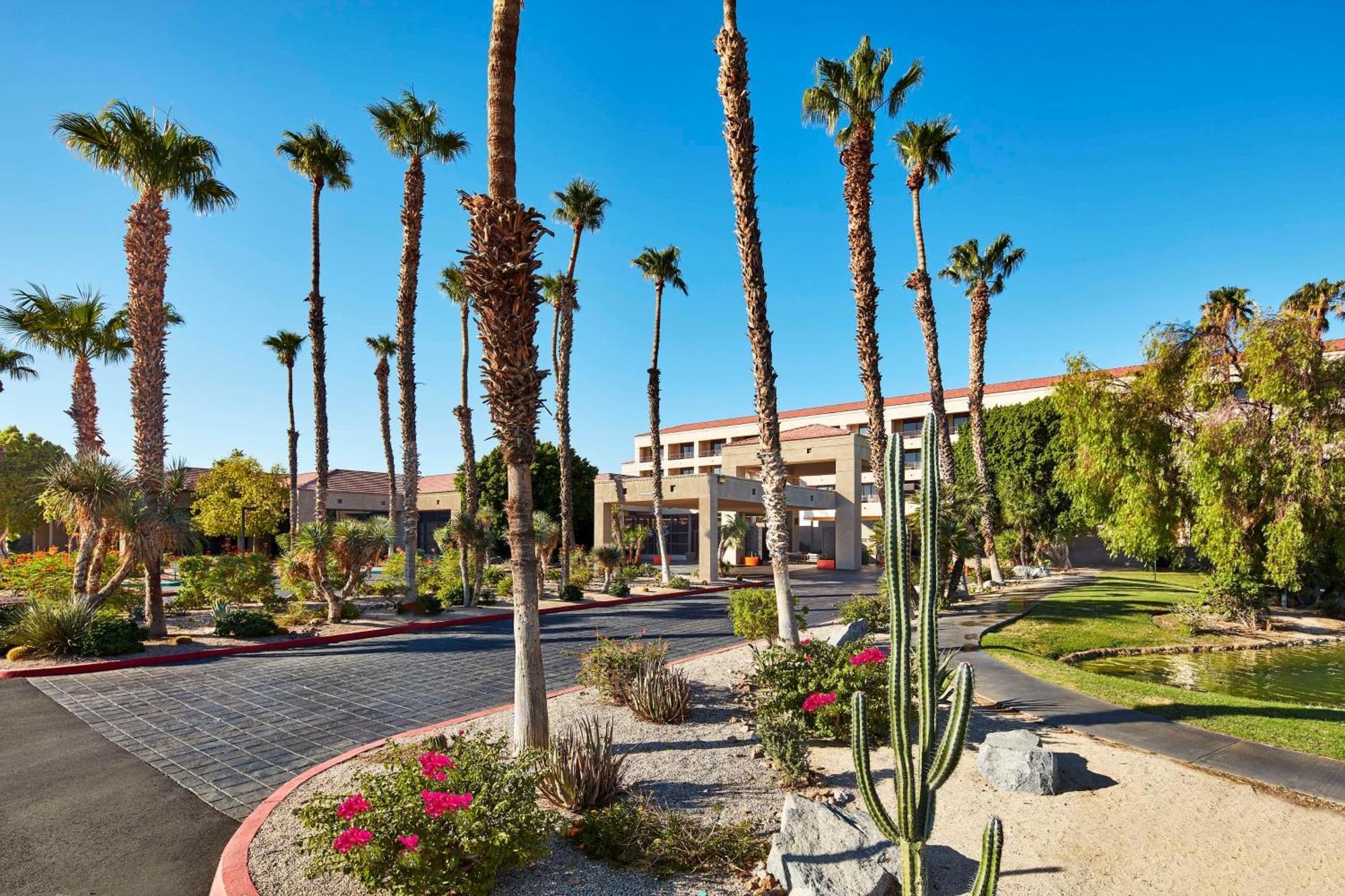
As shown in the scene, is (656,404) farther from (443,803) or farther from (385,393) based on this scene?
(443,803)

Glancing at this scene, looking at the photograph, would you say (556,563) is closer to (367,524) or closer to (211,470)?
(367,524)

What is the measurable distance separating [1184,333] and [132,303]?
29.3m

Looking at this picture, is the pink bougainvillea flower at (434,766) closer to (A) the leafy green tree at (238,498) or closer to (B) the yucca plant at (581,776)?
(B) the yucca plant at (581,776)

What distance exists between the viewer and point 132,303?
16609 mm

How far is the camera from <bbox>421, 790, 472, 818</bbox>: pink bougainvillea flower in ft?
14.3

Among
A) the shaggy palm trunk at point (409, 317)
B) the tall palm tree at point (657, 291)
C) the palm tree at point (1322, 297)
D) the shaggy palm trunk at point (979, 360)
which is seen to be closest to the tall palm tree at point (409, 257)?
the shaggy palm trunk at point (409, 317)

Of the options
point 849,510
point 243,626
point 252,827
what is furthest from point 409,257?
point 849,510

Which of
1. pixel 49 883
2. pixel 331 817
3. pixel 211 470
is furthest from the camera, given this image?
pixel 211 470

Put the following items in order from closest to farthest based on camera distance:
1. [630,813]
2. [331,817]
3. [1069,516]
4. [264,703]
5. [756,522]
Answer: [331,817], [630,813], [264,703], [1069,516], [756,522]

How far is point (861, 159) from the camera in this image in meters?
19.4

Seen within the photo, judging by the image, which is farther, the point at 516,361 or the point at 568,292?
the point at 568,292

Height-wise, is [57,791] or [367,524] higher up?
[367,524]

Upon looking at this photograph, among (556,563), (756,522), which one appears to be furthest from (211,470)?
(756,522)

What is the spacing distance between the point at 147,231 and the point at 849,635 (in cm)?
1904
